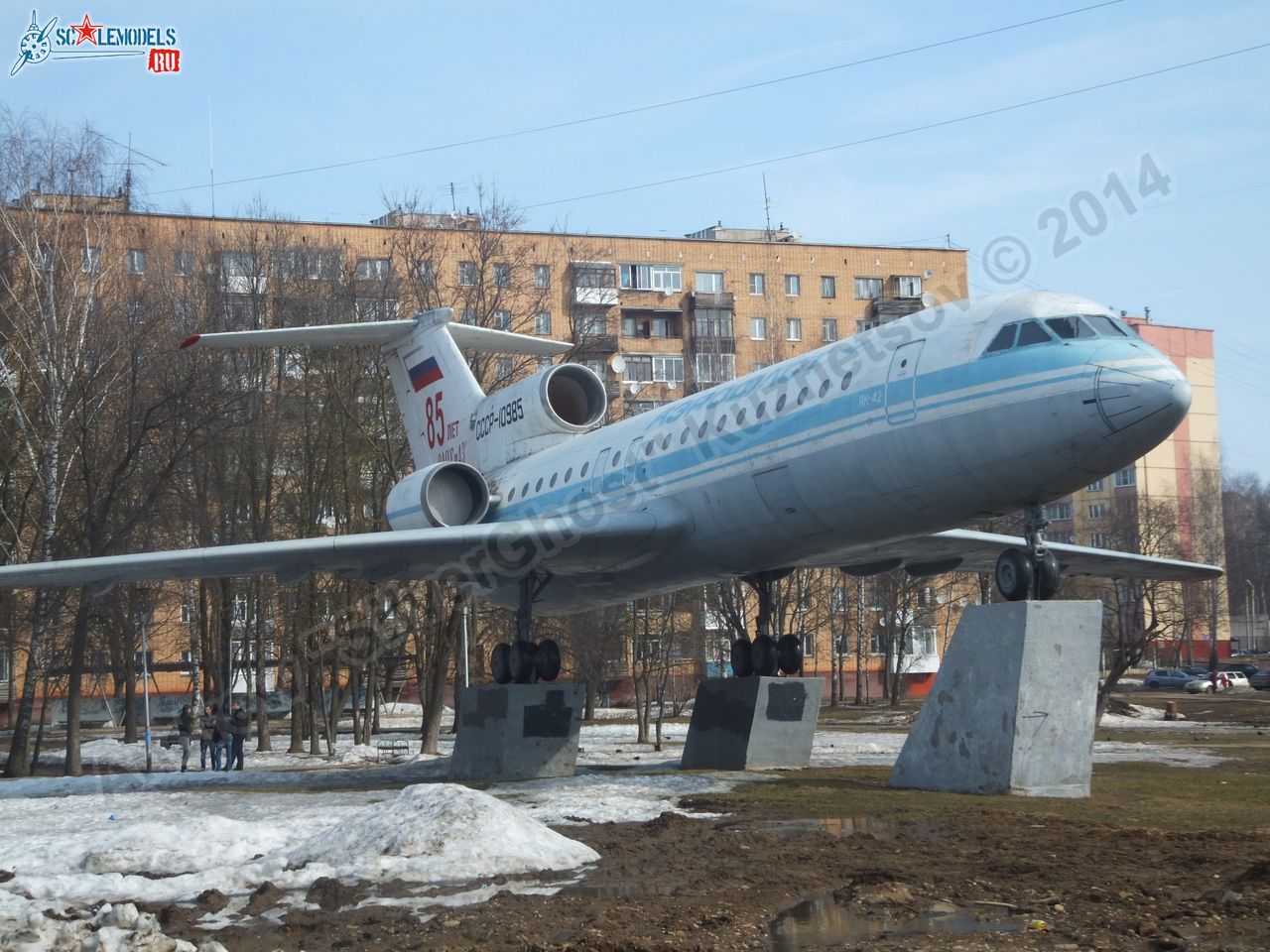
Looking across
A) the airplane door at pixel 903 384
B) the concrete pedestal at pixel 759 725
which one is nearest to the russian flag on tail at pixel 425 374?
the concrete pedestal at pixel 759 725

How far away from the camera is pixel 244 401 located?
1297 inches

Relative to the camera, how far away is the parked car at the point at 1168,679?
59.6 meters

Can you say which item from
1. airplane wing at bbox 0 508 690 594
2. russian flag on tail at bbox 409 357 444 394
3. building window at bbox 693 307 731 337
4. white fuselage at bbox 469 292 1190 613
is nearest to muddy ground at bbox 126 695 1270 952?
white fuselage at bbox 469 292 1190 613

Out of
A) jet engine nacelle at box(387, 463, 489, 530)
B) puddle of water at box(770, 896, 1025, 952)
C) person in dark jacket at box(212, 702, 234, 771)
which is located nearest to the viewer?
puddle of water at box(770, 896, 1025, 952)

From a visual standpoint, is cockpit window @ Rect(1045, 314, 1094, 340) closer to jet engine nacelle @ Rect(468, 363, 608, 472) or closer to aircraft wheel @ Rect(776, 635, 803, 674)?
aircraft wheel @ Rect(776, 635, 803, 674)

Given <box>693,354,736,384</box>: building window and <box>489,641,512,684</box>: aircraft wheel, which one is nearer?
<box>489,641,512,684</box>: aircraft wheel

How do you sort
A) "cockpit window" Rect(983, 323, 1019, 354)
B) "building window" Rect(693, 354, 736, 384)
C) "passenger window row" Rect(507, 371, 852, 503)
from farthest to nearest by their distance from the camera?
1. "building window" Rect(693, 354, 736, 384)
2. "passenger window row" Rect(507, 371, 852, 503)
3. "cockpit window" Rect(983, 323, 1019, 354)

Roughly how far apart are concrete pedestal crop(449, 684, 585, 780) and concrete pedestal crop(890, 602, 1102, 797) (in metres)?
6.32

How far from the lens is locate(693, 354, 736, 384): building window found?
4769 centimetres

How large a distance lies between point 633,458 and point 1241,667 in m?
64.8

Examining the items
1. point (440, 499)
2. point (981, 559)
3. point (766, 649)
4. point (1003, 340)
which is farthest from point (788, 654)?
point (1003, 340)

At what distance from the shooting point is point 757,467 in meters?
16.5

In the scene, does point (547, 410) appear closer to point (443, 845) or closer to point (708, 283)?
point (443, 845)

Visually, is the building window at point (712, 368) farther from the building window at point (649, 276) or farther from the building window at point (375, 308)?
the building window at point (375, 308)
